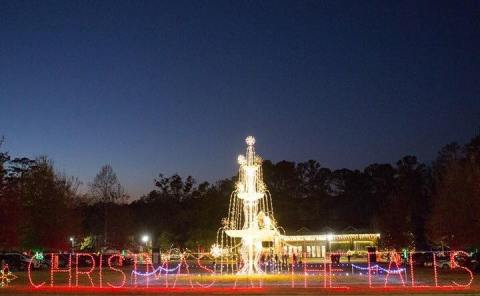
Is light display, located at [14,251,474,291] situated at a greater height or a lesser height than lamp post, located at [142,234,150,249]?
lesser

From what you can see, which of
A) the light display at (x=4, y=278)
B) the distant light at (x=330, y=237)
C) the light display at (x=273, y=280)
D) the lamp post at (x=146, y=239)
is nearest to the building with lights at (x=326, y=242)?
the distant light at (x=330, y=237)

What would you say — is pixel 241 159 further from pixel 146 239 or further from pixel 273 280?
pixel 146 239

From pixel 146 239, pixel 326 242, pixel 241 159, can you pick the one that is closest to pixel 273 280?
pixel 241 159

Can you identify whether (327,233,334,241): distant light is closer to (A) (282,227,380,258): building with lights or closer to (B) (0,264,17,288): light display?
(A) (282,227,380,258): building with lights

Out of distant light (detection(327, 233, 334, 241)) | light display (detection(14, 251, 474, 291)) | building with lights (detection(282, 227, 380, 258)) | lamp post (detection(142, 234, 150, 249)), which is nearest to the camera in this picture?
light display (detection(14, 251, 474, 291))

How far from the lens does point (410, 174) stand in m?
70.9

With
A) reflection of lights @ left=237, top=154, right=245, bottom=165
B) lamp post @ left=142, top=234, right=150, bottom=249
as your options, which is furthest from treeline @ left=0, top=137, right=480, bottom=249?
reflection of lights @ left=237, top=154, right=245, bottom=165

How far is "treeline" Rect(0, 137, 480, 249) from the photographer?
5000cm

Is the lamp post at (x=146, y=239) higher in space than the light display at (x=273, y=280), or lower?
higher

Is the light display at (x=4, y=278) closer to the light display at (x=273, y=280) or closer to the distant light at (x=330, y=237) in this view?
the light display at (x=273, y=280)

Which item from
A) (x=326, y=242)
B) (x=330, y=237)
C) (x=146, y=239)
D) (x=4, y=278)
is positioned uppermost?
(x=146, y=239)

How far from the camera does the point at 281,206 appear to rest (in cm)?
9075

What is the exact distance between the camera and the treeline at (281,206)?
50000 mm

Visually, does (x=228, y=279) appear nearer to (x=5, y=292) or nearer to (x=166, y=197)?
(x=5, y=292)
